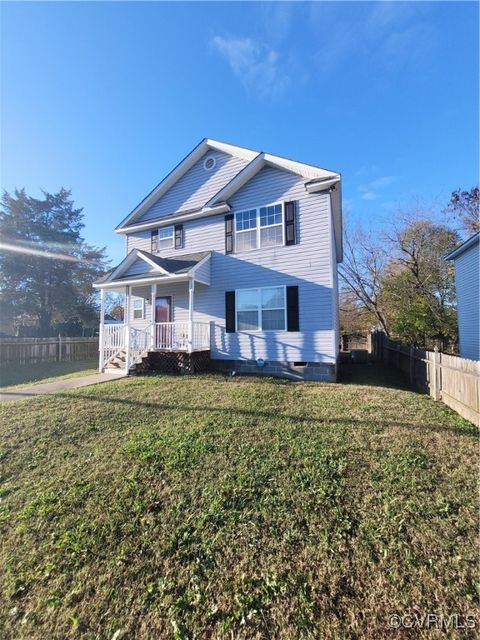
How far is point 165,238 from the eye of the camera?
12781 mm

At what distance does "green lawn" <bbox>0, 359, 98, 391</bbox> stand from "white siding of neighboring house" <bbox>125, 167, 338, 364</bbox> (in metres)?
4.93

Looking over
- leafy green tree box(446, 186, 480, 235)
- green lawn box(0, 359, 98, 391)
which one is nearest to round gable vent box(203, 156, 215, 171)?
green lawn box(0, 359, 98, 391)

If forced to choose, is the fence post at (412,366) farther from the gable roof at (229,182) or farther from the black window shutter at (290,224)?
the gable roof at (229,182)

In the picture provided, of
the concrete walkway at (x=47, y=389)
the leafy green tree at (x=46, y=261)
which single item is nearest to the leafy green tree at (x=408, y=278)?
the concrete walkway at (x=47, y=389)

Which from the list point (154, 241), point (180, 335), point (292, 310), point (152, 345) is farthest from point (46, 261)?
point (292, 310)

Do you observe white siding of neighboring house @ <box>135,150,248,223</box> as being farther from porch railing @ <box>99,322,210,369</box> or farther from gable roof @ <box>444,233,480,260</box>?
gable roof @ <box>444,233,480,260</box>

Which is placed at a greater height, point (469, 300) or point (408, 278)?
point (408, 278)

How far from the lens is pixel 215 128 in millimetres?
12453

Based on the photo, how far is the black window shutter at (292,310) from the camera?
9969 millimetres

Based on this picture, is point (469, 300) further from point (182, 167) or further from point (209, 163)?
point (182, 167)

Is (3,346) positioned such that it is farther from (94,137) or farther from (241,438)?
(241,438)

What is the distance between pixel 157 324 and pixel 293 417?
21.9 ft

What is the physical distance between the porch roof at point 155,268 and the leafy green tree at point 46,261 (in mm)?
19731

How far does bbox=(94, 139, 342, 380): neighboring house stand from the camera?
977cm
